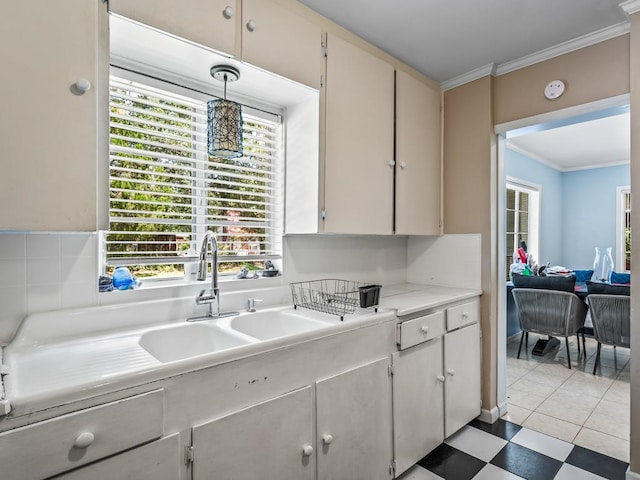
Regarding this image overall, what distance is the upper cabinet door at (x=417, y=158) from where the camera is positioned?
7.55 ft

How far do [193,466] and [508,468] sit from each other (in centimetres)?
174

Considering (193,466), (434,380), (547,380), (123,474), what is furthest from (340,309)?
(547,380)

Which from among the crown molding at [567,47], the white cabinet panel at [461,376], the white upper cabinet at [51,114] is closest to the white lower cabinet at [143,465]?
the white upper cabinet at [51,114]

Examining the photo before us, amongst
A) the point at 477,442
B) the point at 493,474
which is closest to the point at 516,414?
the point at 477,442

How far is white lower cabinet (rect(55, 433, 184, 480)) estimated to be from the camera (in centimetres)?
89

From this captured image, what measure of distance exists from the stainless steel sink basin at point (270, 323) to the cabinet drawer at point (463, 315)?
0.96 meters

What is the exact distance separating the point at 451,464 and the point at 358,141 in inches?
73.6

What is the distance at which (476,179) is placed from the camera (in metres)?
2.50

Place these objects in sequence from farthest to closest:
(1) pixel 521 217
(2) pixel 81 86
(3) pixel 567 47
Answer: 1. (1) pixel 521 217
2. (3) pixel 567 47
3. (2) pixel 81 86

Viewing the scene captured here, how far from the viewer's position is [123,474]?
3.06 ft

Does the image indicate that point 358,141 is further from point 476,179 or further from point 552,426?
point 552,426

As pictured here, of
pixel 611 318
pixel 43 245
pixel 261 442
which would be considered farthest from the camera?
pixel 611 318

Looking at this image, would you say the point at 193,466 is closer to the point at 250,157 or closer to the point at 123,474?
the point at 123,474

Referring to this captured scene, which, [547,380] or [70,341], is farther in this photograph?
[547,380]
